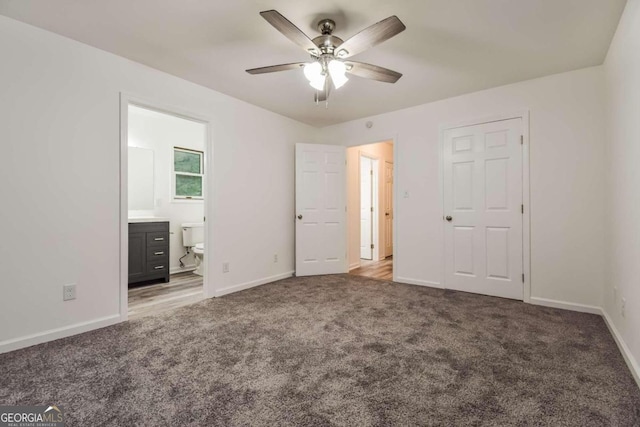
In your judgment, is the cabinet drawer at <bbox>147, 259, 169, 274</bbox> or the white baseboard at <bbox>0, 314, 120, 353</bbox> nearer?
the white baseboard at <bbox>0, 314, 120, 353</bbox>

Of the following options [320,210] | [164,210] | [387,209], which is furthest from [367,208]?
[164,210]

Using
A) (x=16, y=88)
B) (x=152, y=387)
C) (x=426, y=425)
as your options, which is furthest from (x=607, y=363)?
(x=16, y=88)

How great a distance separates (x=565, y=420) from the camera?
139 centimetres

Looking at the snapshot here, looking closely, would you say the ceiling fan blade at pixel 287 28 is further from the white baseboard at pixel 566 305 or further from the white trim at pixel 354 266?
the white trim at pixel 354 266

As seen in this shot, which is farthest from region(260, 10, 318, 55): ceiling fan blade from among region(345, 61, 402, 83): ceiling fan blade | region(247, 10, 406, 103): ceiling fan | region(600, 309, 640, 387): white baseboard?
region(600, 309, 640, 387): white baseboard

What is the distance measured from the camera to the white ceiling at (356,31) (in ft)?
6.53

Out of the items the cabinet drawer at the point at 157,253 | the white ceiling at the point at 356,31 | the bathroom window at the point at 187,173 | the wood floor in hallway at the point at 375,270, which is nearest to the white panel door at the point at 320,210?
the wood floor in hallway at the point at 375,270

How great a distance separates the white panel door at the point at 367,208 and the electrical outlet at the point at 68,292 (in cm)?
469

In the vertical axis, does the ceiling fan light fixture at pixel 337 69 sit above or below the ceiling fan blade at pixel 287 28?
below

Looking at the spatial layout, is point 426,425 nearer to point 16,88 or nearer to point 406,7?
point 406,7

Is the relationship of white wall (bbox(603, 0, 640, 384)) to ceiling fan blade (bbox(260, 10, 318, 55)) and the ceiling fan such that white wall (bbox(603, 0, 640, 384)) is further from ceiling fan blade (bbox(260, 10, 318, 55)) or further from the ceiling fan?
ceiling fan blade (bbox(260, 10, 318, 55))

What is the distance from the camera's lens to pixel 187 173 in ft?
16.8

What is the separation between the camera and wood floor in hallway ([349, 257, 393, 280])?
4570 mm

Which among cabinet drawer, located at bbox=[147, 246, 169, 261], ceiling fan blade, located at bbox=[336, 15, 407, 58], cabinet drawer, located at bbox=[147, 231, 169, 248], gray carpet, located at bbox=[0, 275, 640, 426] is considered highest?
ceiling fan blade, located at bbox=[336, 15, 407, 58]
